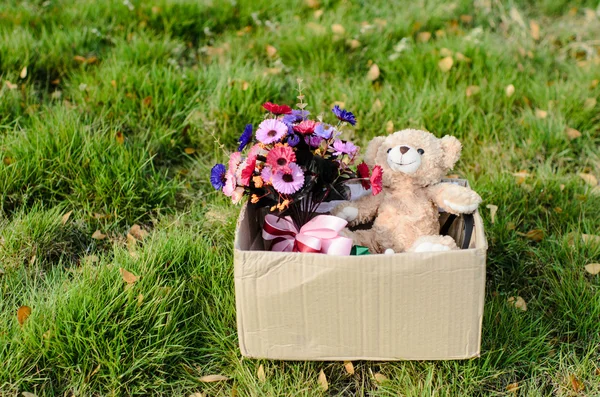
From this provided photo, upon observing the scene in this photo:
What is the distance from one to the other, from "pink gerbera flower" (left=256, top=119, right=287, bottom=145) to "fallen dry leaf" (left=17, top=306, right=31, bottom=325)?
96 centimetres

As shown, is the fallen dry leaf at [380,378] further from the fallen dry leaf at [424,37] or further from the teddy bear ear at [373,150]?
the fallen dry leaf at [424,37]

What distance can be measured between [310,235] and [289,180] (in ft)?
0.77

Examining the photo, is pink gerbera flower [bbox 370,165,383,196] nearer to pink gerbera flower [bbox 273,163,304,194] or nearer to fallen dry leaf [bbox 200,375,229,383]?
pink gerbera flower [bbox 273,163,304,194]

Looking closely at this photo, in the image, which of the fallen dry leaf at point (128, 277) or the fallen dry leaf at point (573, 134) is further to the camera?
the fallen dry leaf at point (573, 134)

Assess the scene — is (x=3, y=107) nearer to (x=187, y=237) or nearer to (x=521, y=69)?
(x=187, y=237)

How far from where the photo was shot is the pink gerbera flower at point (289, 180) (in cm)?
182

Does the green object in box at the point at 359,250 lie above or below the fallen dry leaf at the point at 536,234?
above

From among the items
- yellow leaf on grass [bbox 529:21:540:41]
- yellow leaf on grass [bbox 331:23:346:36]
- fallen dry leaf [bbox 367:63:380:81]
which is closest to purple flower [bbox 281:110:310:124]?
fallen dry leaf [bbox 367:63:380:81]

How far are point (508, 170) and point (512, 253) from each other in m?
0.58

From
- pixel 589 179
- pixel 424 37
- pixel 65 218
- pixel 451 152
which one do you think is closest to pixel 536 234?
pixel 589 179

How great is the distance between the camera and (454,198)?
2057mm

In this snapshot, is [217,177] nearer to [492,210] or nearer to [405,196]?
[405,196]

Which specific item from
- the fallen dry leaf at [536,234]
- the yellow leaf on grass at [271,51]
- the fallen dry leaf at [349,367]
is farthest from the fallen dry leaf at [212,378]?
the yellow leaf on grass at [271,51]

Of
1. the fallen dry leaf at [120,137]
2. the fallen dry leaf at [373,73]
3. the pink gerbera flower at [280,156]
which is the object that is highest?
the pink gerbera flower at [280,156]
